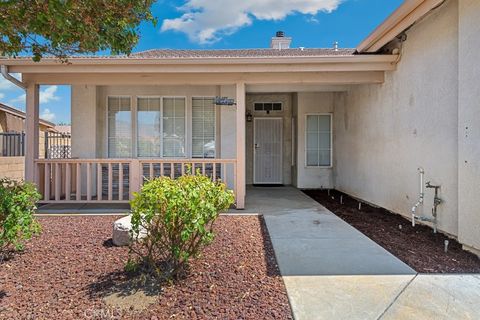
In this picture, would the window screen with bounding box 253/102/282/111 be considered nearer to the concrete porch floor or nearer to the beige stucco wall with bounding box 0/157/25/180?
the concrete porch floor

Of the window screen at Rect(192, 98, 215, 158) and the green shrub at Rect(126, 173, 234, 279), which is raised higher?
the window screen at Rect(192, 98, 215, 158)

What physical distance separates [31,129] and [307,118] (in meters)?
7.34

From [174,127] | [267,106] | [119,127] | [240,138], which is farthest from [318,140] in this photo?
[119,127]

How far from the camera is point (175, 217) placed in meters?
3.05

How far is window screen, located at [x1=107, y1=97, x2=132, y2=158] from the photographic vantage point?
8398mm

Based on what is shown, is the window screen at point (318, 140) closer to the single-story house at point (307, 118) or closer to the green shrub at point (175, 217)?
the single-story house at point (307, 118)

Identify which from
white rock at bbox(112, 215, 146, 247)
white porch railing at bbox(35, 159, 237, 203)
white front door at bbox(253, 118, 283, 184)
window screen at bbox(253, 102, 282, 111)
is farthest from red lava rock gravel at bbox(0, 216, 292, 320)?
window screen at bbox(253, 102, 282, 111)

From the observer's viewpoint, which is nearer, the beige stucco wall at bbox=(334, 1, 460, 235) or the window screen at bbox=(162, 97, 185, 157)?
the beige stucco wall at bbox=(334, 1, 460, 235)

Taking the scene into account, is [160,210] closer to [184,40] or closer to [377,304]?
[377,304]

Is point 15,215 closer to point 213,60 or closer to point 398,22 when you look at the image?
point 213,60

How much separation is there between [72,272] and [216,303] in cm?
171

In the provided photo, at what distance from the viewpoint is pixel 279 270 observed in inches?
137

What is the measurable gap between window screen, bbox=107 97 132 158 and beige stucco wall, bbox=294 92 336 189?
5.04 meters

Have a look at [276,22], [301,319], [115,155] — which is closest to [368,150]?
[301,319]
